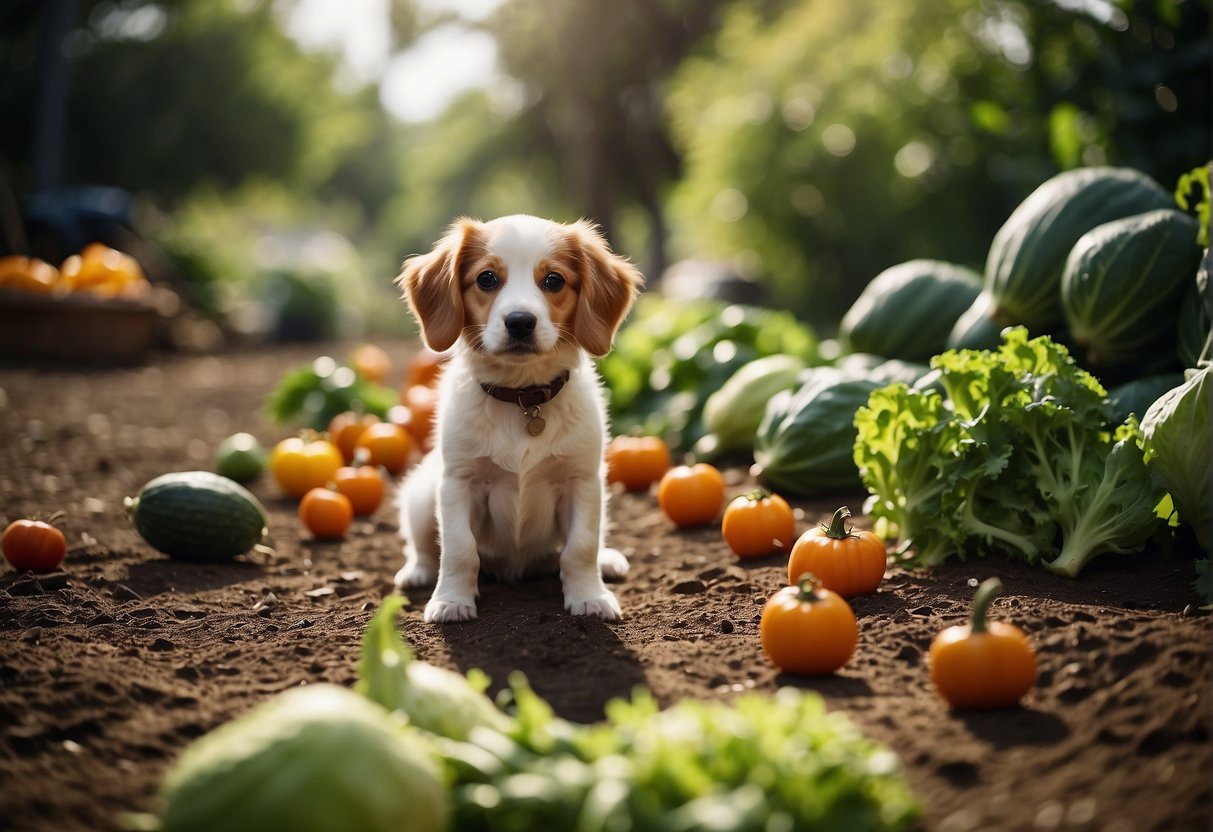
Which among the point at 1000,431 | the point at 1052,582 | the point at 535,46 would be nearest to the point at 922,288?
the point at 1000,431

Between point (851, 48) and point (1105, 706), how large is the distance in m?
10.1

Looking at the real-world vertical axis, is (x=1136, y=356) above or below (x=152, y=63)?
below

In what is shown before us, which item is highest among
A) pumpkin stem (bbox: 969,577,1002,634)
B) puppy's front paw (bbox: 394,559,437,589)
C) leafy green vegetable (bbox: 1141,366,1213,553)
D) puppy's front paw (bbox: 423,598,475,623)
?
leafy green vegetable (bbox: 1141,366,1213,553)

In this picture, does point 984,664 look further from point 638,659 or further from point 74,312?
point 74,312

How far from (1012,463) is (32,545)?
4040 millimetres

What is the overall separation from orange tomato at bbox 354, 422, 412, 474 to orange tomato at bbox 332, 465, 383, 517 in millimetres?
661

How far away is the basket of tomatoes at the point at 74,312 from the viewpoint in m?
10.3

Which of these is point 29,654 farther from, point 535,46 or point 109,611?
point 535,46

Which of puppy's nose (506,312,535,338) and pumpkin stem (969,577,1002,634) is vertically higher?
puppy's nose (506,312,535,338)

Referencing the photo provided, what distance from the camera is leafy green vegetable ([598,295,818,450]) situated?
708 centimetres

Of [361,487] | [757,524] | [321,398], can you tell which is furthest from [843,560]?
[321,398]

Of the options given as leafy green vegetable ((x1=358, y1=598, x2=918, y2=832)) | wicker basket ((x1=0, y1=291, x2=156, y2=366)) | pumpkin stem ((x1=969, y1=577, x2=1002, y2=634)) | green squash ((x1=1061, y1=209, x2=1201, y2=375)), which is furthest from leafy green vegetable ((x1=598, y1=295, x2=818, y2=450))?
wicker basket ((x1=0, y1=291, x2=156, y2=366))

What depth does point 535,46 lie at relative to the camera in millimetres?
22578

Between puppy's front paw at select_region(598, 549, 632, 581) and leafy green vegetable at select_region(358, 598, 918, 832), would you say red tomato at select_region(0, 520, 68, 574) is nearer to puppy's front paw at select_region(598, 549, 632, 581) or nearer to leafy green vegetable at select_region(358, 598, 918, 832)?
puppy's front paw at select_region(598, 549, 632, 581)
